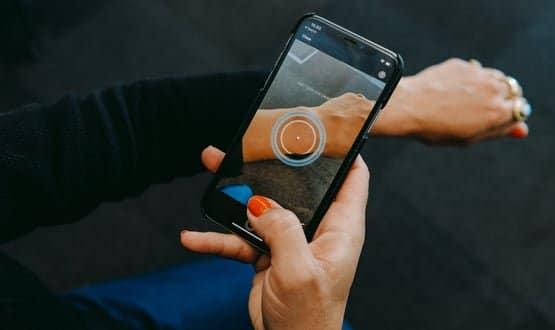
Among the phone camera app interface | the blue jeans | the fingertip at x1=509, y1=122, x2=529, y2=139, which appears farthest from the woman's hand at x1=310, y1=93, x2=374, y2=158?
the fingertip at x1=509, y1=122, x2=529, y2=139

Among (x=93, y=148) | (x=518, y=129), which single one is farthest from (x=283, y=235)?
(x=518, y=129)

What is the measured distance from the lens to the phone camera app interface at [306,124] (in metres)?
0.62

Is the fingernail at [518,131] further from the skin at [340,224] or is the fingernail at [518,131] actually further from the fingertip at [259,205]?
the fingertip at [259,205]

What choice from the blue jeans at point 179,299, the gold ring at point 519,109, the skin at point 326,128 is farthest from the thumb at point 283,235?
the gold ring at point 519,109

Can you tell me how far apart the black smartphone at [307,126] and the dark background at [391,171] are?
47 cm

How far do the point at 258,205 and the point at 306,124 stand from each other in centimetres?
13

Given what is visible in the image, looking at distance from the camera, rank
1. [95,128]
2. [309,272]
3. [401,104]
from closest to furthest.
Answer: [309,272]
[95,128]
[401,104]

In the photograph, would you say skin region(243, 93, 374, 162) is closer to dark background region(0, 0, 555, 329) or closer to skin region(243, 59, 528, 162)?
skin region(243, 59, 528, 162)

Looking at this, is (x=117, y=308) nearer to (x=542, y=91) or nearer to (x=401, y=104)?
(x=401, y=104)

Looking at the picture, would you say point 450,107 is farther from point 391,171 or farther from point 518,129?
point 391,171

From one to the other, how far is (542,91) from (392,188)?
423 mm

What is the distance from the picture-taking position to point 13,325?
546 mm

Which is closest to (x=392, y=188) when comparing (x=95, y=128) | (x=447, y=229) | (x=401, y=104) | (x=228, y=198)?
(x=447, y=229)

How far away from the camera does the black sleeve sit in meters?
0.58
